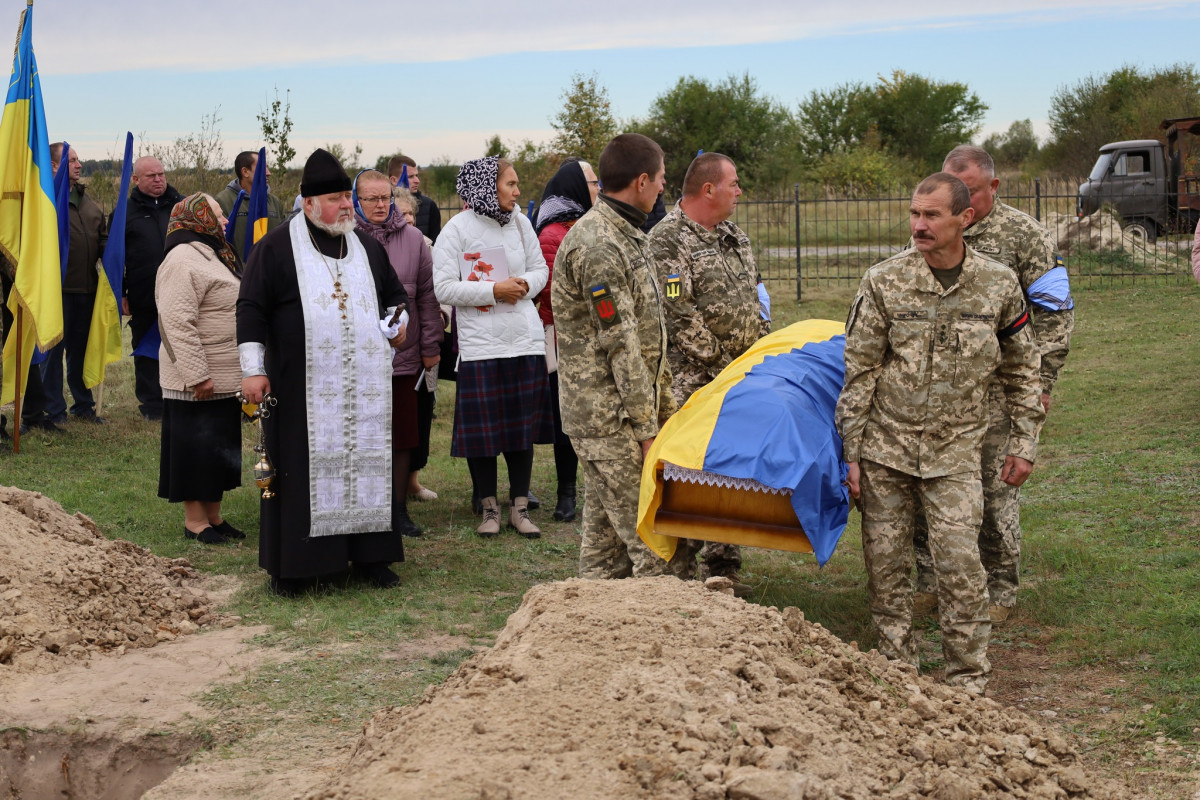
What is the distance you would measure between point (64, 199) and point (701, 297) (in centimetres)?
598

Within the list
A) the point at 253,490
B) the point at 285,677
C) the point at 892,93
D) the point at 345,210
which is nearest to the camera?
the point at 285,677

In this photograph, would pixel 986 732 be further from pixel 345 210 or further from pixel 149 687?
pixel 345 210

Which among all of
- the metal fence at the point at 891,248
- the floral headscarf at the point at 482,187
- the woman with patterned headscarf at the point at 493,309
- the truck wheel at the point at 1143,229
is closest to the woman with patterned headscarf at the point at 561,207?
the woman with patterned headscarf at the point at 493,309

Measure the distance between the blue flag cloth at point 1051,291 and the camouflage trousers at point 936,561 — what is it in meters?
0.99

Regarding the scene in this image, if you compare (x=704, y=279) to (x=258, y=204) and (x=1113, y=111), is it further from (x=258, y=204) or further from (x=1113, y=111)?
(x=1113, y=111)

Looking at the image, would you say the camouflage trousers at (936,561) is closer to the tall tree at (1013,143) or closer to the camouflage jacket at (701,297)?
the camouflage jacket at (701,297)

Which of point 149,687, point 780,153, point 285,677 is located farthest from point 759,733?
point 780,153

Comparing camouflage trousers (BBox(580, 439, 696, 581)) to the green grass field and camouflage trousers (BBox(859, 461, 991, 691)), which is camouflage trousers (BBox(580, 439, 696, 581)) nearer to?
the green grass field

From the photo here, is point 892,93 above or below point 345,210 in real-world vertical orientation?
above

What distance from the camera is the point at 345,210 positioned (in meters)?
5.48

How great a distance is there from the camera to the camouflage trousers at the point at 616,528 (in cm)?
458

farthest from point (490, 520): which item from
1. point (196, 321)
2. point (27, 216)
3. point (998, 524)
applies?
point (27, 216)

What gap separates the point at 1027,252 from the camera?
4621mm

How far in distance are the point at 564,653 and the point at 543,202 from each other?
13.0 ft
